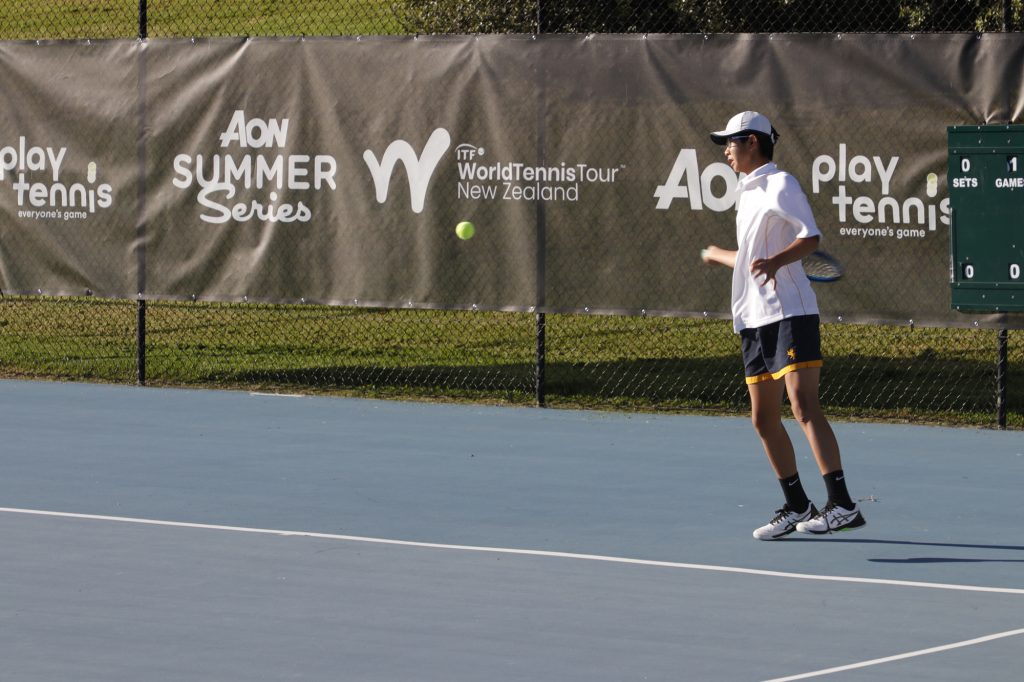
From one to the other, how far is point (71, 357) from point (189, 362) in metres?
1.03

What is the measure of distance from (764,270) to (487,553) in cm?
164

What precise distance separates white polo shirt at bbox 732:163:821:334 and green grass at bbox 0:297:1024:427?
416cm

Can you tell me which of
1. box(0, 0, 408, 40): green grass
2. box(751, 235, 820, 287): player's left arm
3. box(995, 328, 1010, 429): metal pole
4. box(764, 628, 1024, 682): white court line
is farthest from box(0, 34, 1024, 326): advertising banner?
box(0, 0, 408, 40): green grass

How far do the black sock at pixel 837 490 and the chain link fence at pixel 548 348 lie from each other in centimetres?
367

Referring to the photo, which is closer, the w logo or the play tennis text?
the w logo

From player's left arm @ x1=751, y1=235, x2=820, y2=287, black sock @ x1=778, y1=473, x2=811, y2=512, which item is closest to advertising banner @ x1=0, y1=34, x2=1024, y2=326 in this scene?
black sock @ x1=778, y1=473, x2=811, y2=512

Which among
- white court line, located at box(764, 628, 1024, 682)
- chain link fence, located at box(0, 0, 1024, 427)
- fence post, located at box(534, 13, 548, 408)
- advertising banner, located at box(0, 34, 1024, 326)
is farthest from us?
chain link fence, located at box(0, 0, 1024, 427)

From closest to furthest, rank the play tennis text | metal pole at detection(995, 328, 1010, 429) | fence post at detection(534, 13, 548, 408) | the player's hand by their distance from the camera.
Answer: the player's hand → metal pole at detection(995, 328, 1010, 429) → fence post at detection(534, 13, 548, 408) → the play tennis text

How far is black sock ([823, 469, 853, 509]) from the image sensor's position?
8.34 meters

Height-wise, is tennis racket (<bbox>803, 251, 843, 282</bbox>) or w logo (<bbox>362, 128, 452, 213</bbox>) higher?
Answer: w logo (<bbox>362, 128, 452, 213</bbox>)

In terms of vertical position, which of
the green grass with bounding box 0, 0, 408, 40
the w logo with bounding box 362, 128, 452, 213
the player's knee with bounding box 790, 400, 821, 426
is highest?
the green grass with bounding box 0, 0, 408, 40

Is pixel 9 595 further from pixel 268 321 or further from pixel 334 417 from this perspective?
pixel 268 321

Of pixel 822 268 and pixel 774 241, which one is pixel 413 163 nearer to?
pixel 822 268

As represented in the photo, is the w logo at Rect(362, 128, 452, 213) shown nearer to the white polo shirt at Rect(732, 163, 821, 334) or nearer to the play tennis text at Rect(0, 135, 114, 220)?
the play tennis text at Rect(0, 135, 114, 220)
